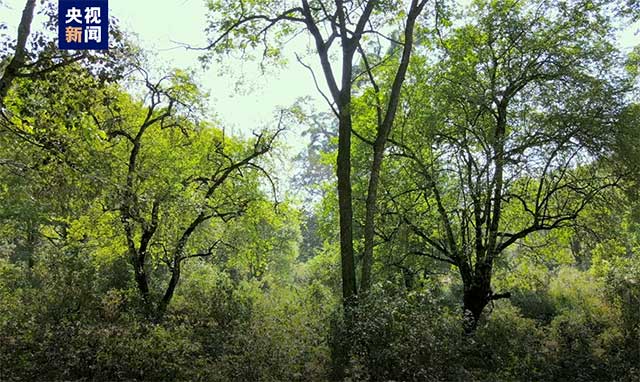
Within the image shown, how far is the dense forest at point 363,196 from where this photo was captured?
702cm

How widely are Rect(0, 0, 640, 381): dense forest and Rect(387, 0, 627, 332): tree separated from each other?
5 cm

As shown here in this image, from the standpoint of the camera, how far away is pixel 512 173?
9703 mm

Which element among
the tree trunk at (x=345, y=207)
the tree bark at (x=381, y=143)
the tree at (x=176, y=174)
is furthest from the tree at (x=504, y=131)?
the tree at (x=176, y=174)

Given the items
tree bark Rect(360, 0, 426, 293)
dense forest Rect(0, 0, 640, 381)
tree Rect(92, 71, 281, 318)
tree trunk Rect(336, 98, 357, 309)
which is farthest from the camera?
tree Rect(92, 71, 281, 318)

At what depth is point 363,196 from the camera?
44.4 ft

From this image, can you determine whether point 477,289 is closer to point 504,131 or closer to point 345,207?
point 504,131

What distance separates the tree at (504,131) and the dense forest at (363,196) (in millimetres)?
48

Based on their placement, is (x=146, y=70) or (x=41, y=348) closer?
(x=41, y=348)

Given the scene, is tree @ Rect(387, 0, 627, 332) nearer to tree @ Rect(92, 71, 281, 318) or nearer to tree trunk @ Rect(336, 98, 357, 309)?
tree trunk @ Rect(336, 98, 357, 309)

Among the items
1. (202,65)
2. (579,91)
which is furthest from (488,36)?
(202,65)

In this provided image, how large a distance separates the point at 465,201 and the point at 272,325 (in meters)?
5.35

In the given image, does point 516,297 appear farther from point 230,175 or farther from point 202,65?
point 202,65

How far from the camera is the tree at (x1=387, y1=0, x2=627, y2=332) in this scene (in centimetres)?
946

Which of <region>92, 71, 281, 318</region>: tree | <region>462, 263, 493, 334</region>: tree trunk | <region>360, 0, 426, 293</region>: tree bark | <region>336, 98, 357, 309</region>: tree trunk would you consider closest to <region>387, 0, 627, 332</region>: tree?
<region>462, 263, 493, 334</region>: tree trunk
